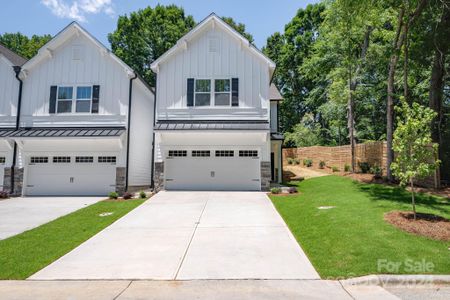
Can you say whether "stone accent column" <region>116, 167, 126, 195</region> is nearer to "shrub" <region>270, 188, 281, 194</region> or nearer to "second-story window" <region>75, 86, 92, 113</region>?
"second-story window" <region>75, 86, 92, 113</region>

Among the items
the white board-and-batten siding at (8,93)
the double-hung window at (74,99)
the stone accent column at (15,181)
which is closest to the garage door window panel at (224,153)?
the double-hung window at (74,99)

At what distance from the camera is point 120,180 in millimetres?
16406

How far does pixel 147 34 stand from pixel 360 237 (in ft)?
118

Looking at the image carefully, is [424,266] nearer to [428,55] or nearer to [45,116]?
[428,55]

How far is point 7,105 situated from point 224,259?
57.1 feet

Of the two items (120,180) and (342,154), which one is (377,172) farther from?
(120,180)

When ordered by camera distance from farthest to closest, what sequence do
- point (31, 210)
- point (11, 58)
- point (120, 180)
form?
point (11, 58), point (120, 180), point (31, 210)

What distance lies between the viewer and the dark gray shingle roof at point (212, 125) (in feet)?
52.2

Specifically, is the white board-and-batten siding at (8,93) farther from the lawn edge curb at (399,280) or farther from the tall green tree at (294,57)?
the tall green tree at (294,57)

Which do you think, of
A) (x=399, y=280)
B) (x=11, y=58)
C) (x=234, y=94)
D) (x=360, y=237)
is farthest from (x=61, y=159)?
Result: (x=399, y=280)

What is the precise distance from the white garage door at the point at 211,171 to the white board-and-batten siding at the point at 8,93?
Result: 9.47 m

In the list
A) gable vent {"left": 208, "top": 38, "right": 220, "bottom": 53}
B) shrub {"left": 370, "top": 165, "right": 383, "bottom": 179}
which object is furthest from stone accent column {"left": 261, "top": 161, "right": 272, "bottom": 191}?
gable vent {"left": 208, "top": 38, "right": 220, "bottom": 53}

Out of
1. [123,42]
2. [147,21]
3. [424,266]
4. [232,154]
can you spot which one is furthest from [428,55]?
[123,42]

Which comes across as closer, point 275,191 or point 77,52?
point 275,191
